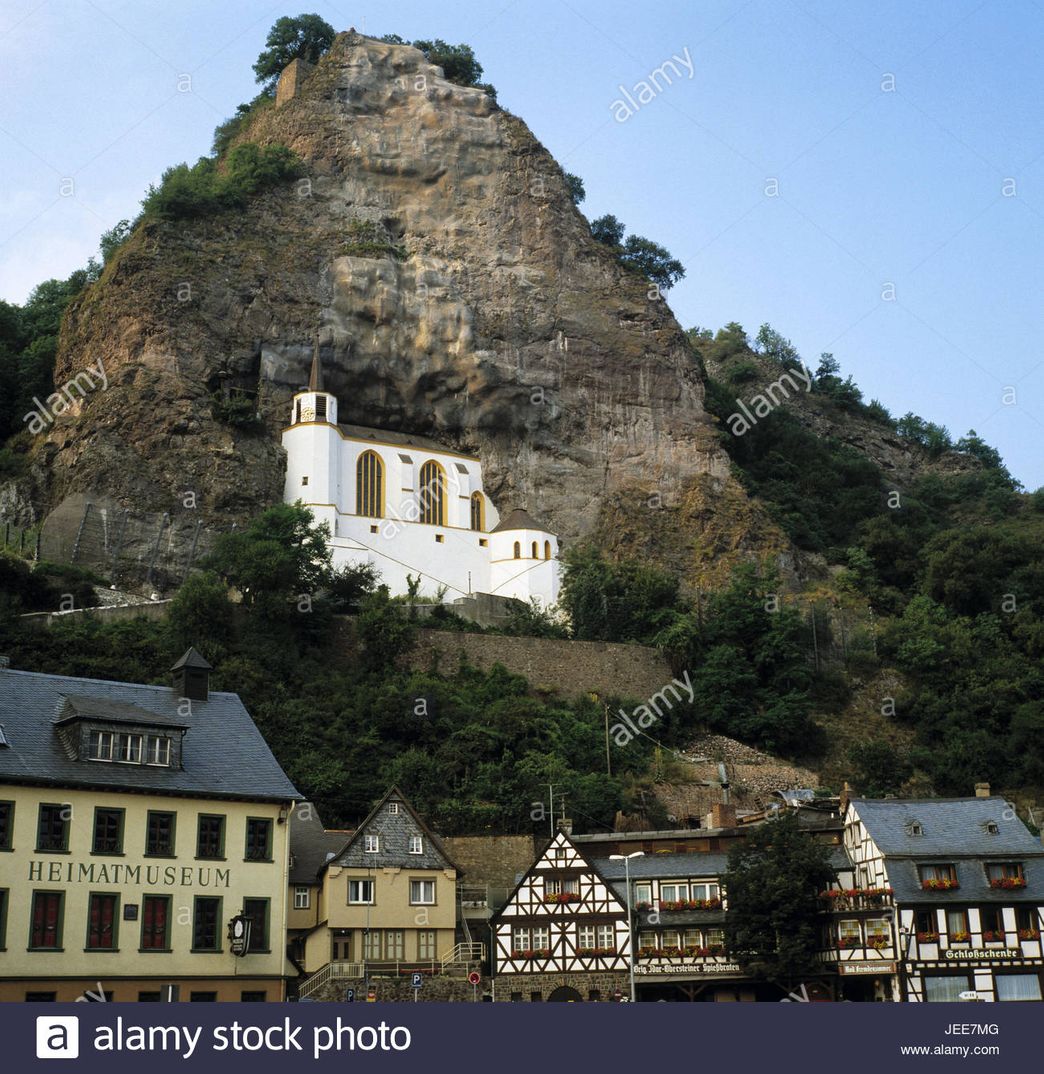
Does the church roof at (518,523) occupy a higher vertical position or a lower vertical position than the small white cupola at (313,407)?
Result: lower

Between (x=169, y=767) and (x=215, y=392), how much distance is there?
4089 cm

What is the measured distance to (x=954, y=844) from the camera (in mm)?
47156

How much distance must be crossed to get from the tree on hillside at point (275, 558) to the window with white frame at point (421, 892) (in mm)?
20940

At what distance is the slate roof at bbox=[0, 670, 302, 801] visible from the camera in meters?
40.0

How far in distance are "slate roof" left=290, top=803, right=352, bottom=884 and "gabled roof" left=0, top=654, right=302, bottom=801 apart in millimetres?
2742

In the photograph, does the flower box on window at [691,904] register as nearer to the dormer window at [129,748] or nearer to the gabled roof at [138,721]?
the gabled roof at [138,721]

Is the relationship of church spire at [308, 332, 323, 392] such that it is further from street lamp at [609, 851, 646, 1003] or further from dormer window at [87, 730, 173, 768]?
dormer window at [87, 730, 173, 768]

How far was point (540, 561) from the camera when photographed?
270 feet

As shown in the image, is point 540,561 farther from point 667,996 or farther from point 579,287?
point 667,996

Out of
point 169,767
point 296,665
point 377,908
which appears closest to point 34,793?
point 169,767

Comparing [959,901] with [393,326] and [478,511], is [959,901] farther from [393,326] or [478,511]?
[393,326]

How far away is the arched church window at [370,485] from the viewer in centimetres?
8181

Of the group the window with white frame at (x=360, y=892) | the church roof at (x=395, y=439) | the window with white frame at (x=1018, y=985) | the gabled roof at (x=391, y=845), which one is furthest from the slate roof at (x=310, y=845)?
the church roof at (x=395, y=439)

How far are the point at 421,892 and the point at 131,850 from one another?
391 inches
